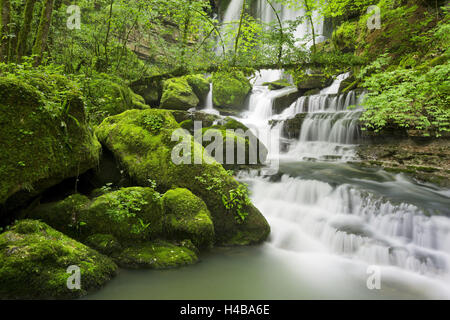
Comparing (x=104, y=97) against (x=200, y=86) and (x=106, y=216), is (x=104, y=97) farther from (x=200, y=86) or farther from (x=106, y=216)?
(x=200, y=86)

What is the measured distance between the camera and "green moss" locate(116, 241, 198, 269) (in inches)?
122

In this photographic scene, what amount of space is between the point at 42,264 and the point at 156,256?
1241 millimetres

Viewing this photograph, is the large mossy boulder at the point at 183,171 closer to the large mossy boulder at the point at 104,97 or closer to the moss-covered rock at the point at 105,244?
the moss-covered rock at the point at 105,244

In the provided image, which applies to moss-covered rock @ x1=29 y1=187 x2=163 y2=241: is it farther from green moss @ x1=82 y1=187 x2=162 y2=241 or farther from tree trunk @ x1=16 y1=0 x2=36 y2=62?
tree trunk @ x1=16 y1=0 x2=36 y2=62

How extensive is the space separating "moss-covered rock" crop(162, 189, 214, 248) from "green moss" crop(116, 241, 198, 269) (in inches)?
8.8

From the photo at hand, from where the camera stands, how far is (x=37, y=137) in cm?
314

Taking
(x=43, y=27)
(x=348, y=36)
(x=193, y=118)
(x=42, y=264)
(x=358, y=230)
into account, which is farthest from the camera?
(x=348, y=36)

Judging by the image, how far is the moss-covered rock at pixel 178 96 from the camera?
1274cm

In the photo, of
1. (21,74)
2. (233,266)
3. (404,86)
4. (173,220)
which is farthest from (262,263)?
(404,86)

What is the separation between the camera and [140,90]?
42.4 ft

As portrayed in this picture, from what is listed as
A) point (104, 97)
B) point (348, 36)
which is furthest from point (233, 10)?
point (104, 97)

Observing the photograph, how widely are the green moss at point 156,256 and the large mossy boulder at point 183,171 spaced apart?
800 mm

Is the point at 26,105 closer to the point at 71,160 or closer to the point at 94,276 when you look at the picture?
the point at 71,160

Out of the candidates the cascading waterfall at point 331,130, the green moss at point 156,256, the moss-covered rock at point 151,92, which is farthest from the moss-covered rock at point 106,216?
the moss-covered rock at point 151,92
